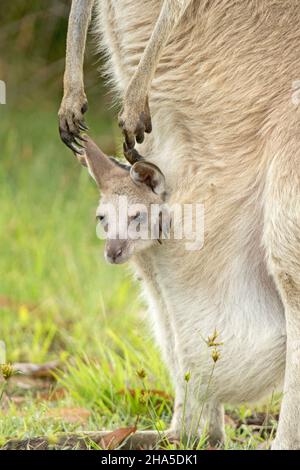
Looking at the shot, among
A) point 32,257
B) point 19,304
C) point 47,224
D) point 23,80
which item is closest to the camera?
point 19,304

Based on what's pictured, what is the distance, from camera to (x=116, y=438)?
321 cm

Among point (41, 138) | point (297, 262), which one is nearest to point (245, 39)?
point (297, 262)

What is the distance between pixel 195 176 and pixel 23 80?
15.5 feet

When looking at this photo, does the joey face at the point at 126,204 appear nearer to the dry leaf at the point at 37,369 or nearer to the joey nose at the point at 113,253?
the joey nose at the point at 113,253

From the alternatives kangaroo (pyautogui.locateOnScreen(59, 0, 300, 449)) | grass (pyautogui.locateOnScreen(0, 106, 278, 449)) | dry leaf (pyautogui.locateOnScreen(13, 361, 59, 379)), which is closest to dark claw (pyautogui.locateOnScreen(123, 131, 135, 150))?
kangaroo (pyautogui.locateOnScreen(59, 0, 300, 449))

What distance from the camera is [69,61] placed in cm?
325

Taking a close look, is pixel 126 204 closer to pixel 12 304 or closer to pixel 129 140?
→ pixel 129 140

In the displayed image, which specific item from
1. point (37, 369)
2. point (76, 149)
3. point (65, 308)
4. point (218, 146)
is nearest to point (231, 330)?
point (218, 146)

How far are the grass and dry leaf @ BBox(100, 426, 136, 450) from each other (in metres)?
0.08

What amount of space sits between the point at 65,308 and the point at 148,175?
1948mm

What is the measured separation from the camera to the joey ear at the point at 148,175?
3.06 meters

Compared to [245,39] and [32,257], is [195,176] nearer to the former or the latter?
[245,39]

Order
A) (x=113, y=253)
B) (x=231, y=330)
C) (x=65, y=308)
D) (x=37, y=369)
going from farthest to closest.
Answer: (x=65, y=308)
(x=37, y=369)
(x=231, y=330)
(x=113, y=253)

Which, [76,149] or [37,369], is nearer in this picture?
[76,149]
